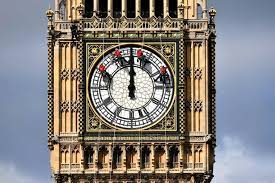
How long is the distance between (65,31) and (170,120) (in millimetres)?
4656

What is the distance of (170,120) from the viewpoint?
104312mm

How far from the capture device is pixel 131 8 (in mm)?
106062

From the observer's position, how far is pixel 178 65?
104625 millimetres

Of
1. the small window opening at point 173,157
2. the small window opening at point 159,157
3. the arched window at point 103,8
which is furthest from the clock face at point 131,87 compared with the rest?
the arched window at point 103,8

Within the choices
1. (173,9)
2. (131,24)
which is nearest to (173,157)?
(131,24)

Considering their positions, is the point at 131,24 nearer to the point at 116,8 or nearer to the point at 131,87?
the point at 116,8

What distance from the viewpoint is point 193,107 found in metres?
105

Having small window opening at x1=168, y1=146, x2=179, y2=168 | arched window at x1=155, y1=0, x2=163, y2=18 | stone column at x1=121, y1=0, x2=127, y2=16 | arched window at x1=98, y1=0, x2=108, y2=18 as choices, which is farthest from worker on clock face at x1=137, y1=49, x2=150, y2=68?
small window opening at x1=168, y1=146, x2=179, y2=168

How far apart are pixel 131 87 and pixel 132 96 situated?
12.7 inches

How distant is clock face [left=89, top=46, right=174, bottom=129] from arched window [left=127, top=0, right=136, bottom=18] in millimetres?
1562

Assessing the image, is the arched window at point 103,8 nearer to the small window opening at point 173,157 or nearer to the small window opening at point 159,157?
the small window opening at point 159,157

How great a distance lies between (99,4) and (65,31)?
1.57 m

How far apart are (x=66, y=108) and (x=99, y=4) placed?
12.3ft

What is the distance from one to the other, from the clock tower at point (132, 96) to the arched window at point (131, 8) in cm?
45
